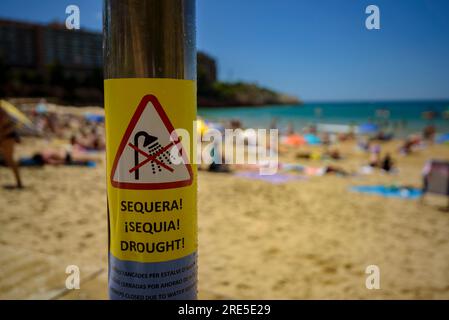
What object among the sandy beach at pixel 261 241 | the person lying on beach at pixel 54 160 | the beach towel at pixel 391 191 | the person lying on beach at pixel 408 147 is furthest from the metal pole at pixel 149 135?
the person lying on beach at pixel 408 147

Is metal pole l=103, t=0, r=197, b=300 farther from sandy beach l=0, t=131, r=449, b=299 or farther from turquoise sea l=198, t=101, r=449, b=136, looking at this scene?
turquoise sea l=198, t=101, r=449, b=136

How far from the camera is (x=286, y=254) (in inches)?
190

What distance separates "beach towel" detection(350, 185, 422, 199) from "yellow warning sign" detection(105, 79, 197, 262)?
8.65 m

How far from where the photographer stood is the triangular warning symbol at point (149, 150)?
107 centimetres

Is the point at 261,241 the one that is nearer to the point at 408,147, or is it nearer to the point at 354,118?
the point at 408,147

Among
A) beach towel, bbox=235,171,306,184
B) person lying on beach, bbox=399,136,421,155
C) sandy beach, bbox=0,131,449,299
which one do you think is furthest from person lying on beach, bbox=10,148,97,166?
person lying on beach, bbox=399,136,421,155

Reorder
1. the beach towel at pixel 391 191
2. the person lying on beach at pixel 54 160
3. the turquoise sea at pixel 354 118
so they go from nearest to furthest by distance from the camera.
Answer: the beach towel at pixel 391 191, the person lying on beach at pixel 54 160, the turquoise sea at pixel 354 118

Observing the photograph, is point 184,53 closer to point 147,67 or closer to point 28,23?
point 147,67

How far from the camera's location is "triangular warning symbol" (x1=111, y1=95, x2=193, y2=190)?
3.52 feet

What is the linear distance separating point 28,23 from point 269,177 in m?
83.8

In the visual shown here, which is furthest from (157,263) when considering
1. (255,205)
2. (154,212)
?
(255,205)

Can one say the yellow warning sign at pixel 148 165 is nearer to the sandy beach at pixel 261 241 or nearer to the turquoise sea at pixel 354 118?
the sandy beach at pixel 261 241

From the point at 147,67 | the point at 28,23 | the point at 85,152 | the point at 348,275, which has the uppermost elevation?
the point at 28,23

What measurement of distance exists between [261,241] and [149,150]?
4.51 meters
